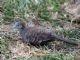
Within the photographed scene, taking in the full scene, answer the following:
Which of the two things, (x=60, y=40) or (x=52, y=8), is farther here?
(x=52, y=8)

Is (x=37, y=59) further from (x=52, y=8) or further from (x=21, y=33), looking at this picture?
(x=52, y=8)

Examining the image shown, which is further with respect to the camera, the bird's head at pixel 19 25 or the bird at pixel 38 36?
the bird's head at pixel 19 25

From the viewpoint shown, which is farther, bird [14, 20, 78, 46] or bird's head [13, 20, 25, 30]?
bird's head [13, 20, 25, 30]

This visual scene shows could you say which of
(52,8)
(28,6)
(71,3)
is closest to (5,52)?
(28,6)

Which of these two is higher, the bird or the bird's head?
the bird's head

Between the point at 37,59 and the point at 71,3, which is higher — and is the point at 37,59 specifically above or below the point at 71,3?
below

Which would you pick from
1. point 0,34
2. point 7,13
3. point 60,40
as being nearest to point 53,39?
point 60,40

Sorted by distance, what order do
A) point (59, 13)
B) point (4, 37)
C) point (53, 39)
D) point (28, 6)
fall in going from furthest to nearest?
point (59, 13), point (28, 6), point (4, 37), point (53, 39)

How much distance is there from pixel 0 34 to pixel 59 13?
6.08ft

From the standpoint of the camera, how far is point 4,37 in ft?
22.5

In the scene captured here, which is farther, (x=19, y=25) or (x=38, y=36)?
(x=19, y=25)

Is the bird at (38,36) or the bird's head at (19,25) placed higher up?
the bird's head at (19,25)

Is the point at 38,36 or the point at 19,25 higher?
the point at 19,25

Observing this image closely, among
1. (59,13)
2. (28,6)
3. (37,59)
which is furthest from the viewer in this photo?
(59,13)
